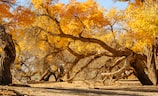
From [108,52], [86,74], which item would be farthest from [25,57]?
[108,52]

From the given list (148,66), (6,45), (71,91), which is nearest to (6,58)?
(6,45)

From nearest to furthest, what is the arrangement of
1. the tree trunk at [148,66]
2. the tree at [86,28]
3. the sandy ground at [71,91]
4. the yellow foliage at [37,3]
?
the sandy ground at [71,91]
the yellow foliage at [37,3]
the tree at [86,28]
the tree trunk at [148,66]

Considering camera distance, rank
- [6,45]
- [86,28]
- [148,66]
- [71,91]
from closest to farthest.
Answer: [71,91]
[6,45]
[148,66]
[86,28]

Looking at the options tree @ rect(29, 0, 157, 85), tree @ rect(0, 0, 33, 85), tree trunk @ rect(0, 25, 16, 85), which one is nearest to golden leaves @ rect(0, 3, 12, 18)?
tree @ rect(0, 0, 33, 85)

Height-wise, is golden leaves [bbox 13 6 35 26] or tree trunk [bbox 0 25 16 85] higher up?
golden leaves [bbox 13 6 35 26]

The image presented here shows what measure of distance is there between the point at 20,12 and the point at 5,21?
58.0 inches

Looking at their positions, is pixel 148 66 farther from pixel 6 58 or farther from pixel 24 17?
pixel 6 58

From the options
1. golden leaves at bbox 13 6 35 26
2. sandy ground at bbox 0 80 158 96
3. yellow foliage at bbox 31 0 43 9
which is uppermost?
yellow foliage at bbox 31 0 43 9

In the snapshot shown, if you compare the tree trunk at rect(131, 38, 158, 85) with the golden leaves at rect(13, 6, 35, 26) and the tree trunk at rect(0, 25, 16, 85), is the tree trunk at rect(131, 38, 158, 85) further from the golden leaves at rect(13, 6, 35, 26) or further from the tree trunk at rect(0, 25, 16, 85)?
the tree trunk at rect(0, 25, 16, 85)

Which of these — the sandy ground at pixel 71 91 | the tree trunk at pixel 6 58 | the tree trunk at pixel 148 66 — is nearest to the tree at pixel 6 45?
the tree trunk at pixel 6 58

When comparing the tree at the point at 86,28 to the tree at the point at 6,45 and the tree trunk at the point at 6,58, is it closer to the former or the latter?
the tree at the point at 6,45

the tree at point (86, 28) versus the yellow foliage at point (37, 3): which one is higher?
the yellow foliage at point (37, 3)

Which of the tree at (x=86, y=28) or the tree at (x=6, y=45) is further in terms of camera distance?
the tree at (x=86, y=28)

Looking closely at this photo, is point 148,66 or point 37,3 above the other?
point 37,3
